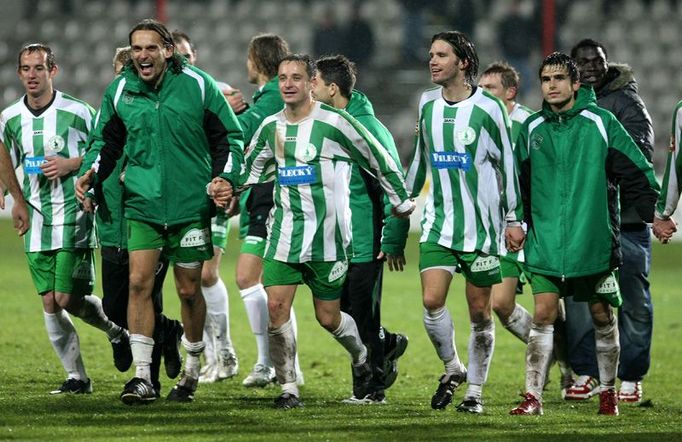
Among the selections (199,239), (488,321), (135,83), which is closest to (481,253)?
(488,321)

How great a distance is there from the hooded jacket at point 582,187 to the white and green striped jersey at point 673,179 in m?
0.34

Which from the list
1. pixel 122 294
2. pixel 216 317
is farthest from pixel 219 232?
pixel 122 294

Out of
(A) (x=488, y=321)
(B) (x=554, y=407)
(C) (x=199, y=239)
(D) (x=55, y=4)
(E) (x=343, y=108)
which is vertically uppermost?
(D) (x=55, y=4)

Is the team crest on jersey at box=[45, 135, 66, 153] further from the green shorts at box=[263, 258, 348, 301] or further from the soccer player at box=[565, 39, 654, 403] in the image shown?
the soccer player at box=[565, 39, 654, 403]

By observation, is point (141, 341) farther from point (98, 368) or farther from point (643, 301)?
point (643, 301)

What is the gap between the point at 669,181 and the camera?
307 inches

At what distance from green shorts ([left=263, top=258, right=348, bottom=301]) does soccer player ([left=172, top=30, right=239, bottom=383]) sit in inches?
68.1

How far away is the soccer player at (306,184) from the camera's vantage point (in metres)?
7.47

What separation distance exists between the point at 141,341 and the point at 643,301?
10.3 feet

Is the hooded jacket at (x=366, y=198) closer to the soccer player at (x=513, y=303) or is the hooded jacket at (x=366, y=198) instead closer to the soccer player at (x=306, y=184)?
the soccer player at (x=306, y=184)

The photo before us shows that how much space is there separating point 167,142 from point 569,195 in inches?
84.6

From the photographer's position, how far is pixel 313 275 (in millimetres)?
7566

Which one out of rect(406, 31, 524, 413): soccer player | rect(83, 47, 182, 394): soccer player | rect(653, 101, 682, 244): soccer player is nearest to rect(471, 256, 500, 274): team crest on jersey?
rect(406, 31, 524, 413): soccer player

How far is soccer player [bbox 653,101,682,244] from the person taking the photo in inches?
302
